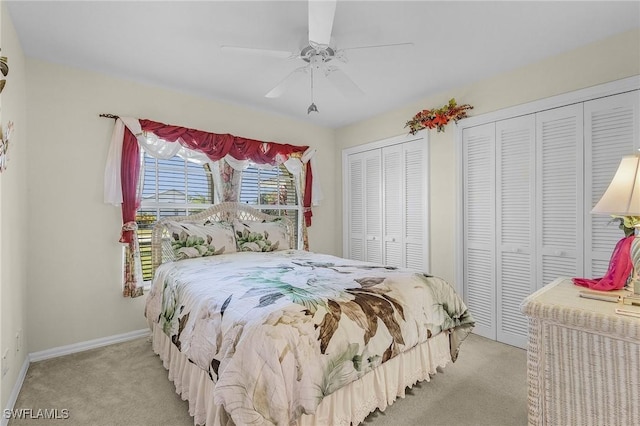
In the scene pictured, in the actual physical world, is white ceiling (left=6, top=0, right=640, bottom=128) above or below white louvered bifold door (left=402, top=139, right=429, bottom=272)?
above

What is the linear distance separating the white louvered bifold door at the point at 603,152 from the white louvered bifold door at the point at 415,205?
4.66 feet

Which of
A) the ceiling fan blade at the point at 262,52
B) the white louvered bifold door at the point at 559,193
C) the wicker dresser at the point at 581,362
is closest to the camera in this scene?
the wicker dresser at the point at 581,362

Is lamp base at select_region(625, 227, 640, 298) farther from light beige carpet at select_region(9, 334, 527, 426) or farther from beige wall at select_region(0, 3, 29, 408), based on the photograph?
beige wall at select_region(0, 3, 29, 408)

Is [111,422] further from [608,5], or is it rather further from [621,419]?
[608,5]

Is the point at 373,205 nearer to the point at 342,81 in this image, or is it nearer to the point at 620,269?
the point at 342,81

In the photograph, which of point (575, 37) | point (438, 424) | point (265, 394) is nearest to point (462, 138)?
point (575, 37)

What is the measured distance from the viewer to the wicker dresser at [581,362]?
3.82 feet

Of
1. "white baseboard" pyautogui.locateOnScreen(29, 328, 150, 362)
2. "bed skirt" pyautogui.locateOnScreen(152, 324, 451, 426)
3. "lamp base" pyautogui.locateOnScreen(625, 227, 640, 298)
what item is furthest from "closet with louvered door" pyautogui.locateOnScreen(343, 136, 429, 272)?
"white baseboard" pyautogui.locateOnScreen(29, 328, 150, 362)

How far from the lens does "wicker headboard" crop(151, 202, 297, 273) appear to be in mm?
2986

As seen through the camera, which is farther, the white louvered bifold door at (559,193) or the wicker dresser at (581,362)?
the white louvered bifold door at (559,193)

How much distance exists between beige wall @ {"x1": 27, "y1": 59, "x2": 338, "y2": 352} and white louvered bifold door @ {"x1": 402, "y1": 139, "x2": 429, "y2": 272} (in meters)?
2.80

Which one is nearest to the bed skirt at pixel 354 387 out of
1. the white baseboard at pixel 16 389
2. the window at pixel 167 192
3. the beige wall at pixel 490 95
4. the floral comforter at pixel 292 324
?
the floral comforter at pixel 292 324

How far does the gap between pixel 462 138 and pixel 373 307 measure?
2.33m

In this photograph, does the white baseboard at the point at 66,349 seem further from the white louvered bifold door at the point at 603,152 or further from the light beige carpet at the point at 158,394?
the white louvered bifold door at the point at 603,152
